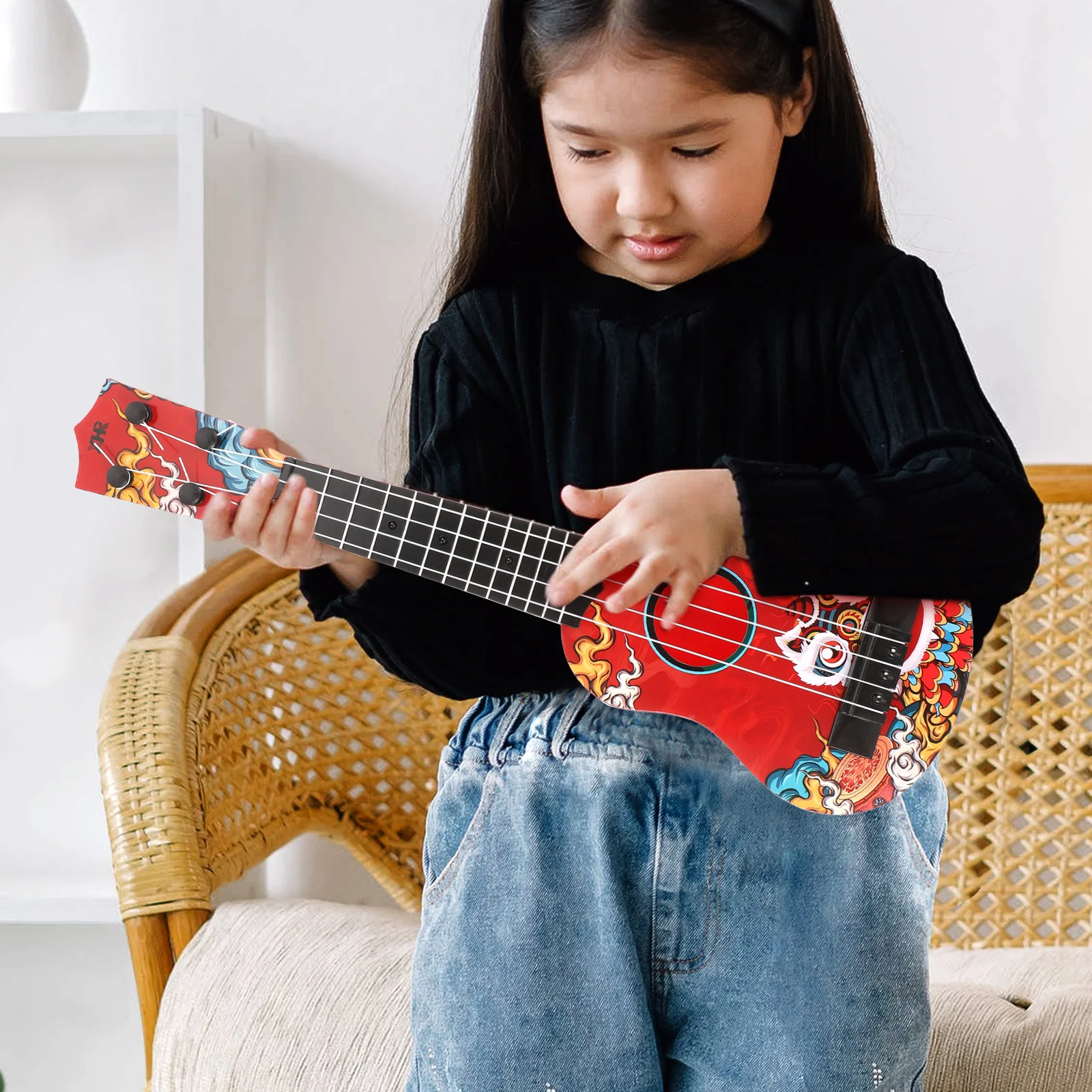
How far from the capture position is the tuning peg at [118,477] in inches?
26.8

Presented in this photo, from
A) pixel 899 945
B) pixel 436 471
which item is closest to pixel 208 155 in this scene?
pixel 436 471

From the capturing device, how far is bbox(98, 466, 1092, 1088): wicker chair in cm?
120

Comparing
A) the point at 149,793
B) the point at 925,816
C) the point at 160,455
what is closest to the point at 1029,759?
the point at 925,816

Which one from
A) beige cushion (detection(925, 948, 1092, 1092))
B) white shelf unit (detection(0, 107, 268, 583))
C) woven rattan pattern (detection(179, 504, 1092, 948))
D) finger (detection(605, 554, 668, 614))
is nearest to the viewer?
finger (detection(605, 554, 668, 614))

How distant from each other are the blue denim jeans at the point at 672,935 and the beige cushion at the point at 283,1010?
180mm

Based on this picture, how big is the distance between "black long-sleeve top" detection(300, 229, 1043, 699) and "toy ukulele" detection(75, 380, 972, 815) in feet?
0.09

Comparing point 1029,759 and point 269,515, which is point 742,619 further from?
point 1029,759

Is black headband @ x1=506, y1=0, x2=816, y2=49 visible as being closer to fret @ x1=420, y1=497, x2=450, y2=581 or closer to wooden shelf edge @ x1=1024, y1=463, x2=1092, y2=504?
fret @ x1=420, y1=497, x2=450, y2=581

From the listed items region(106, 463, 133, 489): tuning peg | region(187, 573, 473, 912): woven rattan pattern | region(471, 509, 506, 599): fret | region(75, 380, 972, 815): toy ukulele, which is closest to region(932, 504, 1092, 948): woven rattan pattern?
region(187, 573, 473, 912): woven rattan pattern

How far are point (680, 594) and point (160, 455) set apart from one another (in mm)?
283

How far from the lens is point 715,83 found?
64cm

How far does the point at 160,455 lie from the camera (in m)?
0.68

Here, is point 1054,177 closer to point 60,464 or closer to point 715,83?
point 715,83

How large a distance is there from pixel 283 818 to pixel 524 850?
0.56 m
